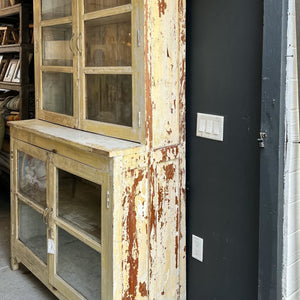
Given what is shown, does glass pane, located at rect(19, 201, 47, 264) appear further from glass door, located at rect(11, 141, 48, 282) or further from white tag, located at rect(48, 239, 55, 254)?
white tag, located at rect(48, 239, 55, 254)

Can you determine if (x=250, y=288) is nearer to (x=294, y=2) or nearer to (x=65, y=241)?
(x=65, y=241)

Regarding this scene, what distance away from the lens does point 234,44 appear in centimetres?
177

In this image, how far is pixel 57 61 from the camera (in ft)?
7.66

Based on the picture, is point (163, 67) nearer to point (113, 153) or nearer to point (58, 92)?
point (113, 153)

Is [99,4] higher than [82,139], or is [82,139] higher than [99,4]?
[99,4]

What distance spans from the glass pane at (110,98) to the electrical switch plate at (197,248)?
2.18 feet

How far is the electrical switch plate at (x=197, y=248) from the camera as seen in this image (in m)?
2.02

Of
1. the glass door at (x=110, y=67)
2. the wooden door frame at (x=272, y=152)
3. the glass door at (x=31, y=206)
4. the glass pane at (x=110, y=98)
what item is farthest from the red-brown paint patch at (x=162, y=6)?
the glass door at (x=31, y=206)

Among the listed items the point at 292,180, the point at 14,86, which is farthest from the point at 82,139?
the point at 14,86

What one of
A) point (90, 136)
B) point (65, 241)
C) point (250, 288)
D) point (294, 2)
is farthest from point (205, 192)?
point (294, 2)

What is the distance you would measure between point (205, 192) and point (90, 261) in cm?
65

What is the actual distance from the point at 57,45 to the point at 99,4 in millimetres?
477

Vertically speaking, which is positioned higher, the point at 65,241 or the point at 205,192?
the point at 205,192

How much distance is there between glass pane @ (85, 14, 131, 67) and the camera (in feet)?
6.08
